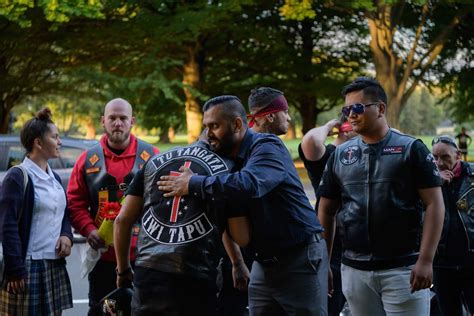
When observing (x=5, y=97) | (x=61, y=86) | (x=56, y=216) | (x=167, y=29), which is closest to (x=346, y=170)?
(x=56, y=216)

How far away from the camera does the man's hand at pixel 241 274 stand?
13.6 feet

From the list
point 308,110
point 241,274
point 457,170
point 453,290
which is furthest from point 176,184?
point 308,110

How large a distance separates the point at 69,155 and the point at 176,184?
349 inches

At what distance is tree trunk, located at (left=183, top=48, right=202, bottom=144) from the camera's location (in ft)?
78.0

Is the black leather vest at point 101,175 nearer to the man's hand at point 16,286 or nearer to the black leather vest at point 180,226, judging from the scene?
the man's hand at point 16,286

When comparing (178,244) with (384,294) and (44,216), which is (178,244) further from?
(44,216)

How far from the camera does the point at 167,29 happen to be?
69.8ft

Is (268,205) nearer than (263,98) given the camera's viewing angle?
Yes

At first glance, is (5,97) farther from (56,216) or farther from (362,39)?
(56,216)

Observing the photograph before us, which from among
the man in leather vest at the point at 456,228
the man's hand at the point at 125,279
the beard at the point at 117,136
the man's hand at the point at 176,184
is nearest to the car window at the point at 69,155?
the beard at the point at 117,136

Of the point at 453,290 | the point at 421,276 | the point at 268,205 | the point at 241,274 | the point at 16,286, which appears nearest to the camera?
the point at 268,205

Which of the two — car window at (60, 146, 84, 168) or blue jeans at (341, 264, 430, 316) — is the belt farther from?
car window at (60, 146, 84, 168)

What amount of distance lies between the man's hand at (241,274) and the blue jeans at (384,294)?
22.5 inches

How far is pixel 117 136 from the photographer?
4879mm
